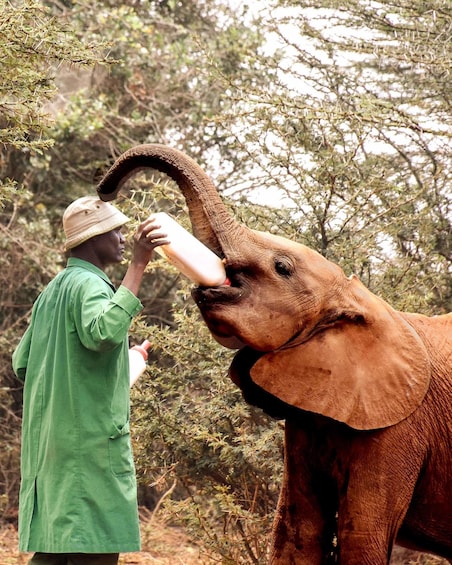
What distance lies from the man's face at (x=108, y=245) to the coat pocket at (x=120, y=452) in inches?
27.8

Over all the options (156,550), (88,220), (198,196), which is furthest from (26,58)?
(156,550)

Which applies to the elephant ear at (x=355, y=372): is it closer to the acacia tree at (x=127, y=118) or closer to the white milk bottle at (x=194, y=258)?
the white milk bottle at (x=194, y=258)

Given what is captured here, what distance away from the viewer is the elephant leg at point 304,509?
4.39m

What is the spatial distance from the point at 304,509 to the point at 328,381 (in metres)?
0.59

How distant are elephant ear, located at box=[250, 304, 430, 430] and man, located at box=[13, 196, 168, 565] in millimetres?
566

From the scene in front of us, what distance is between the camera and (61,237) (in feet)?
36.9

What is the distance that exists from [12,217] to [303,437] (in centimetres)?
660

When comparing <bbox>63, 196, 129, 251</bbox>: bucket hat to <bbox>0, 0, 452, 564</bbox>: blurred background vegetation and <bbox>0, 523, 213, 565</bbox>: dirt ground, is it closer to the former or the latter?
<bbox>0, 0, 452, 564</bbox>: blurred background vegetation

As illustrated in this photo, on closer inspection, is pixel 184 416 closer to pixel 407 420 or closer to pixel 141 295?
pixel 407 420

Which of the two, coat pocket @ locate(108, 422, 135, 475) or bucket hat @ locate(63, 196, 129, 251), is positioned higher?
bucket hat @ locate(63, 196, 129, 251)

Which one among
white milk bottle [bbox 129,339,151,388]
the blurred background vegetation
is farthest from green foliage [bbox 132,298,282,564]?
white milk bottle [bbox 129,339,151,388]

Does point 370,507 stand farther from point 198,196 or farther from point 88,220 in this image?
point 88,220

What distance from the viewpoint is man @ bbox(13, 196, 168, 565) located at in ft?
13.6

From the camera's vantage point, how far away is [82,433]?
421 centimetres
